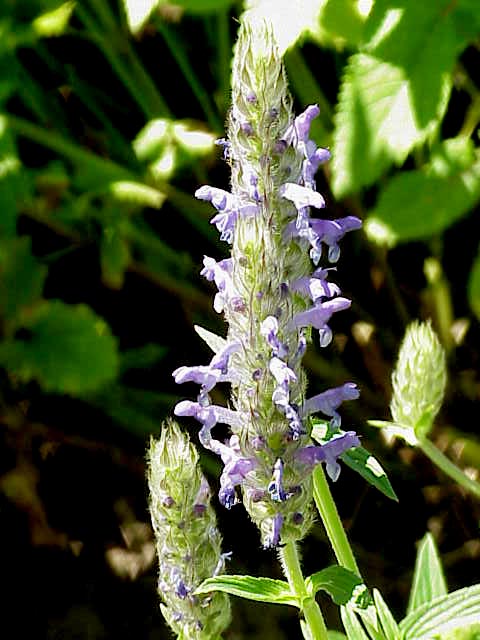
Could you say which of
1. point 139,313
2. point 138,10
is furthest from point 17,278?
point 138,10

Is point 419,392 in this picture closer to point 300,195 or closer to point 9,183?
point 300,195

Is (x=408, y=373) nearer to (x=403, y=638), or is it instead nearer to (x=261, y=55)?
(x=403, y=638)

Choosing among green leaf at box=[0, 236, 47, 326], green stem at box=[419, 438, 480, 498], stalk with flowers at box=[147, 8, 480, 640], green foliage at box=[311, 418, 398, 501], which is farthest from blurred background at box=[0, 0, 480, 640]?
stalk with flowers at box=[147, 8, 480, 640]

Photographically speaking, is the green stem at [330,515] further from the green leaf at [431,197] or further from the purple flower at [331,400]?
the green leaf at [431,197]

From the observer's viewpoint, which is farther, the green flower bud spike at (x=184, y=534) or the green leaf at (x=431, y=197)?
the green leaf at (x=431, y=197)

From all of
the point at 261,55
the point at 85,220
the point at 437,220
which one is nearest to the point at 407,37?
the point at 437,220

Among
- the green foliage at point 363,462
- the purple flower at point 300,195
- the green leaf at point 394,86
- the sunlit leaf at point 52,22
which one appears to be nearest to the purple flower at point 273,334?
the purple flower at point 300,195

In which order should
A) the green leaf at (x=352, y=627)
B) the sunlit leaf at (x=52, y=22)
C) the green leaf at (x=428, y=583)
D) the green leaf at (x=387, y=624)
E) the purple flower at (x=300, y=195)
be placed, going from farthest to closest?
1. the sunlit leaf at (x=52, y=22)
2. the green leaf at (x=428, y=583)
3. the green leaf at (x=352, y=627)
4. the green leaf at (x=387, y=624)
5. the purple flower at (x=300, y=195)
